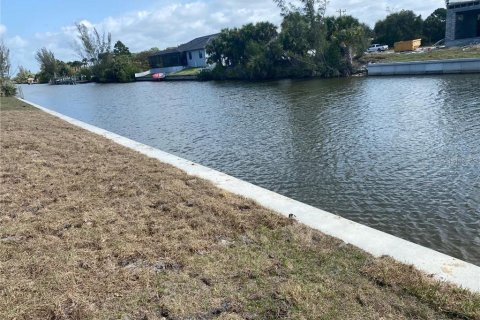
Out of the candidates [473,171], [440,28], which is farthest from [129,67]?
[473,171]

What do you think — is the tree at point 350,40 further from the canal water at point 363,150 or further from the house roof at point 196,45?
the house roof at point 196,45

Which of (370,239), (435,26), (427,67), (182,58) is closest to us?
(370,239)

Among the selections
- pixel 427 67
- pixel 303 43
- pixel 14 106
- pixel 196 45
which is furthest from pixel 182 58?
pixel 14 106

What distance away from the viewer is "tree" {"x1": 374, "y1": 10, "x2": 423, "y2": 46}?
5558 centimetres

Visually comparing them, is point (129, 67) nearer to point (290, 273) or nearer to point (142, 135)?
point (142, 135)

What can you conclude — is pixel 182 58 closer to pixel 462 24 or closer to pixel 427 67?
pixel 462 24

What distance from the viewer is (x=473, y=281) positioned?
4090 millimetres

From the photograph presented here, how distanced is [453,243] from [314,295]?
3215mm

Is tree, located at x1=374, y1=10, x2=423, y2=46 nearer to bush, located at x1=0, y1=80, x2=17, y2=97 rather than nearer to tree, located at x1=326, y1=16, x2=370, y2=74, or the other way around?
tree, located at x1=326, y1=16, x2=370, y2=74

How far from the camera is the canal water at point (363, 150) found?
277 inches

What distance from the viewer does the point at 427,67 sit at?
32938mm

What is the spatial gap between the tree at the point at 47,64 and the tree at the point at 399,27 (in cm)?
7877

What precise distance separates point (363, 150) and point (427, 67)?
25.8 m

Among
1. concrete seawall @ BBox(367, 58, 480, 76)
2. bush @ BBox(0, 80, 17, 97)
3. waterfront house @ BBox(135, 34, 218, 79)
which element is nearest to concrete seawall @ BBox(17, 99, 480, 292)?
concrete seawall @ BBox(367, 58, 480, 76)
